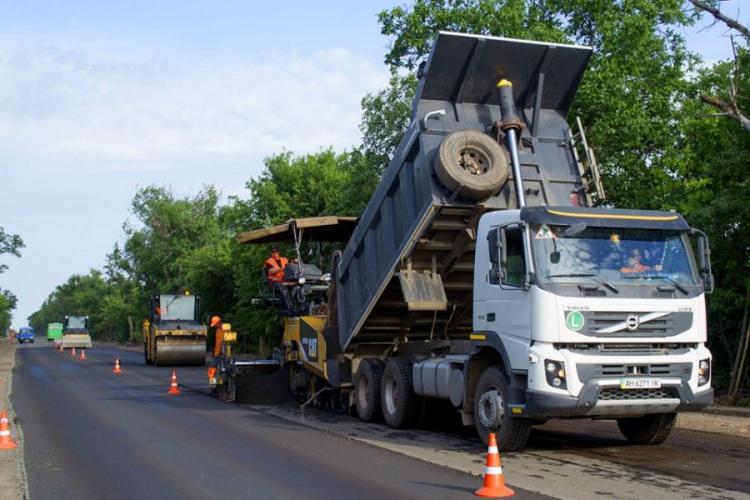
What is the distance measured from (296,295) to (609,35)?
996 cm

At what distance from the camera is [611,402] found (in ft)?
29.8

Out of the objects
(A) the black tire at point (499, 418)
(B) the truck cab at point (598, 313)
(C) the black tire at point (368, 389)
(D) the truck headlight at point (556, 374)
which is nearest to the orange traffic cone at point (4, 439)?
(C) the black tire at point (368, 389)

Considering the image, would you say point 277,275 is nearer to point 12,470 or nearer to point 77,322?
point 12,470

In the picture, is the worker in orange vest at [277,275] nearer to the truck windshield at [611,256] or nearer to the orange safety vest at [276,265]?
the orange safety vest at [276,265]

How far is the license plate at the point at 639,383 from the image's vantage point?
29.8 ft

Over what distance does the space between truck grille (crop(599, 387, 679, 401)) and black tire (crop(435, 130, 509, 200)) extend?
9.71 ft

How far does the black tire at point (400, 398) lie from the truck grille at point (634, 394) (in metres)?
3.73

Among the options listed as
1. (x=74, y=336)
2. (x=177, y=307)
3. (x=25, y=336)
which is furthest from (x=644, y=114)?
(x=25, y=336)

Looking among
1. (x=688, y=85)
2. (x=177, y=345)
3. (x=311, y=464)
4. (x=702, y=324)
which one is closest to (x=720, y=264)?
(x=688, y=85)

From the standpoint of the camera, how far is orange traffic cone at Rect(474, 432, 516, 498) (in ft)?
24.5

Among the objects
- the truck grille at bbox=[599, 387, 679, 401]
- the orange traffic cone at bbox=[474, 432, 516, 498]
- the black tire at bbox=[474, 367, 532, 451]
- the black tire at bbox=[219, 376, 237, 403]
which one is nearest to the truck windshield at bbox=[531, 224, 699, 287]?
the truck grille at bbox=[599, 387, 679, 401]

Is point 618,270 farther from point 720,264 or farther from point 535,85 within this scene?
point 720,264

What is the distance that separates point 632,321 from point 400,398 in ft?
13.6

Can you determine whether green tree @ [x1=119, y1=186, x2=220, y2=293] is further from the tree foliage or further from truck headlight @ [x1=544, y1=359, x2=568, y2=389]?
truck headlight @ [x1=544, y1=359, x2=568, y2=389]
